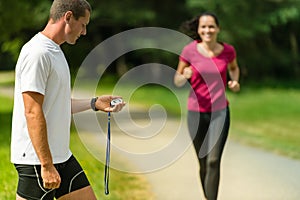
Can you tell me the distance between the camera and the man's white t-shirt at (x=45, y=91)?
3023mm

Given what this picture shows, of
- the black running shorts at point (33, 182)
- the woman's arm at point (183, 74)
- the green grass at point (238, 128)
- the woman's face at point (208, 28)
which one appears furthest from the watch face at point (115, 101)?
the green grass at point (238, 128)

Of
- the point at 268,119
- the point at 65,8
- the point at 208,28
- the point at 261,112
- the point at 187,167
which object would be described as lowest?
the point at 261,112

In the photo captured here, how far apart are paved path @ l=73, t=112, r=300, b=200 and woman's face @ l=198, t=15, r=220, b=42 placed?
5.73ft

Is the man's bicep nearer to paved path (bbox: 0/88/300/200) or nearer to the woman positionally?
the woman

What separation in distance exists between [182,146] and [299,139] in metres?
2.54

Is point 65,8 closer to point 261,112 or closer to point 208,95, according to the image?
point 208,95

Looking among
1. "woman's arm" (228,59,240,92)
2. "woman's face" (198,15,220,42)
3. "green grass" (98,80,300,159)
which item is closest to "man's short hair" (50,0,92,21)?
"woman's face" (198,15,220,42)

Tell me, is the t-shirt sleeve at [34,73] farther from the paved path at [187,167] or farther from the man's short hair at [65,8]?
the paved path at [187,167]

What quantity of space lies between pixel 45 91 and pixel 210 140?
2.58 metres

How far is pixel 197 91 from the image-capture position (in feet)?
18.0

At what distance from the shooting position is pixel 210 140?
17.8ft

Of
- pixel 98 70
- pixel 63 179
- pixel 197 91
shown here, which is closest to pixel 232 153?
pixel 197 91

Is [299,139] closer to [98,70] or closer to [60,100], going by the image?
[60,100]

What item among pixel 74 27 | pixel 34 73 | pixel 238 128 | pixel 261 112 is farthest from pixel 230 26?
pixel 34 73
